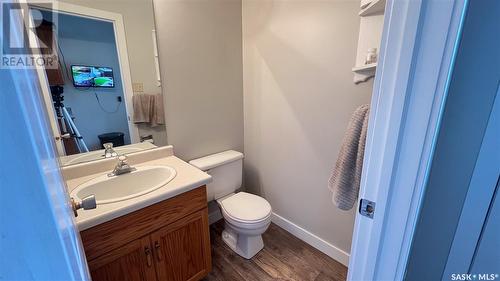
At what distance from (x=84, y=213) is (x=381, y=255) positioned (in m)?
1.14

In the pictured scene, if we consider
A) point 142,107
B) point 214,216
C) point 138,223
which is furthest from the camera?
point 214,216

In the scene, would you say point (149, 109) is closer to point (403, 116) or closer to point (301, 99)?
point (301, 99)

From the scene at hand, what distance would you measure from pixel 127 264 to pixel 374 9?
177 centimetres

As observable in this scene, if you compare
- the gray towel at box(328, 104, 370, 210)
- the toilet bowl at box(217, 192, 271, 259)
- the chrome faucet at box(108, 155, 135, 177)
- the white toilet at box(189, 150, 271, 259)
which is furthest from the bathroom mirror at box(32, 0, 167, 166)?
the gray towel at box(328, 104, 370, 210)

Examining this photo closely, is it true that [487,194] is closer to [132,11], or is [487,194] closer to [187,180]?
[187,180]

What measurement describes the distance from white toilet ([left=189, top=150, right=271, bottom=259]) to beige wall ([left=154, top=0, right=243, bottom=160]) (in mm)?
199

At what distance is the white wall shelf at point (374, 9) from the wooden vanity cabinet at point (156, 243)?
4.27 feet

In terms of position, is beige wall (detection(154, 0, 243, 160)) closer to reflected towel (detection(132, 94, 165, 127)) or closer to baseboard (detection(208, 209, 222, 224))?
reflected towel (detection(132, 94, 165, 127))

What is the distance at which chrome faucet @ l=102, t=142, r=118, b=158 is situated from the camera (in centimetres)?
132

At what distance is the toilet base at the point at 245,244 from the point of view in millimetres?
1624

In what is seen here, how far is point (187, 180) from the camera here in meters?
1.18

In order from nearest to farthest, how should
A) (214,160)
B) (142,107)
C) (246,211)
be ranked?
1. (142,107)
2. (246,211)
3. (214,160)

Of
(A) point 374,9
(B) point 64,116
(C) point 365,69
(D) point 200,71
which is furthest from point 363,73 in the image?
(B) point 64,116

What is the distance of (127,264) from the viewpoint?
39.8 inches
